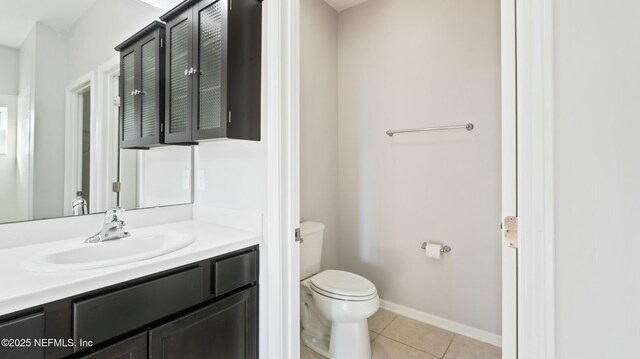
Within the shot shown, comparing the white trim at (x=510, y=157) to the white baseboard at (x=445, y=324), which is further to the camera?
the white baseboard at (x=445, y=324)

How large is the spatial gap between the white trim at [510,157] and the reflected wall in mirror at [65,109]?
159cm

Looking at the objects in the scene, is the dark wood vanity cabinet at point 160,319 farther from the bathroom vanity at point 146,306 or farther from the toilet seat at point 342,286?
the toilet seat at point 342,286

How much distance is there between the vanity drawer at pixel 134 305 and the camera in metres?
0.77

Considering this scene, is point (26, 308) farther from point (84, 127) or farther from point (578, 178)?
point (578, 178)

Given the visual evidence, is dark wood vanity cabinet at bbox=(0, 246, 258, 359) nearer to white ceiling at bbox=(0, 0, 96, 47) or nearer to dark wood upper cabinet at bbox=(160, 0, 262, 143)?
dark wood upper cabinet at bbox=(160, 0, 262, 143)

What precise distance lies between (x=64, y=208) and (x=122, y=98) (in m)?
0.60

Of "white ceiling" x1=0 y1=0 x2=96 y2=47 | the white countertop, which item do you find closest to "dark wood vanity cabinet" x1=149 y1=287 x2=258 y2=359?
the white countertop

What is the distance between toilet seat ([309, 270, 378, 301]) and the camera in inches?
63.4

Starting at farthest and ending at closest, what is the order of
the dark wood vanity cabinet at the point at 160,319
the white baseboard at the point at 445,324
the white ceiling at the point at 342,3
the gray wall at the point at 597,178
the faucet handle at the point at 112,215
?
the white ceiling at the point at 342,3 → the white baseboard at the point at 445,324 → the faucet handle at the point at 112,215 → the dark wood vanity cabinet at the point at 160,319 → the gray wall at the point at 597,178

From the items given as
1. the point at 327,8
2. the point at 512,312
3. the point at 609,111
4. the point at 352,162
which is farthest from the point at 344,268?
the point at 327,8

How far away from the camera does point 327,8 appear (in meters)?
2.41

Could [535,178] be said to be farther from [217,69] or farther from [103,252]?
[103,252]

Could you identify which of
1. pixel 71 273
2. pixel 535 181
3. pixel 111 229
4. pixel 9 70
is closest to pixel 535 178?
pixel 535 181

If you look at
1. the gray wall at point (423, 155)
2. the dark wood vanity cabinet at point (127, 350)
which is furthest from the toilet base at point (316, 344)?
the dark wood vanity cabinet at point (127, 350)
